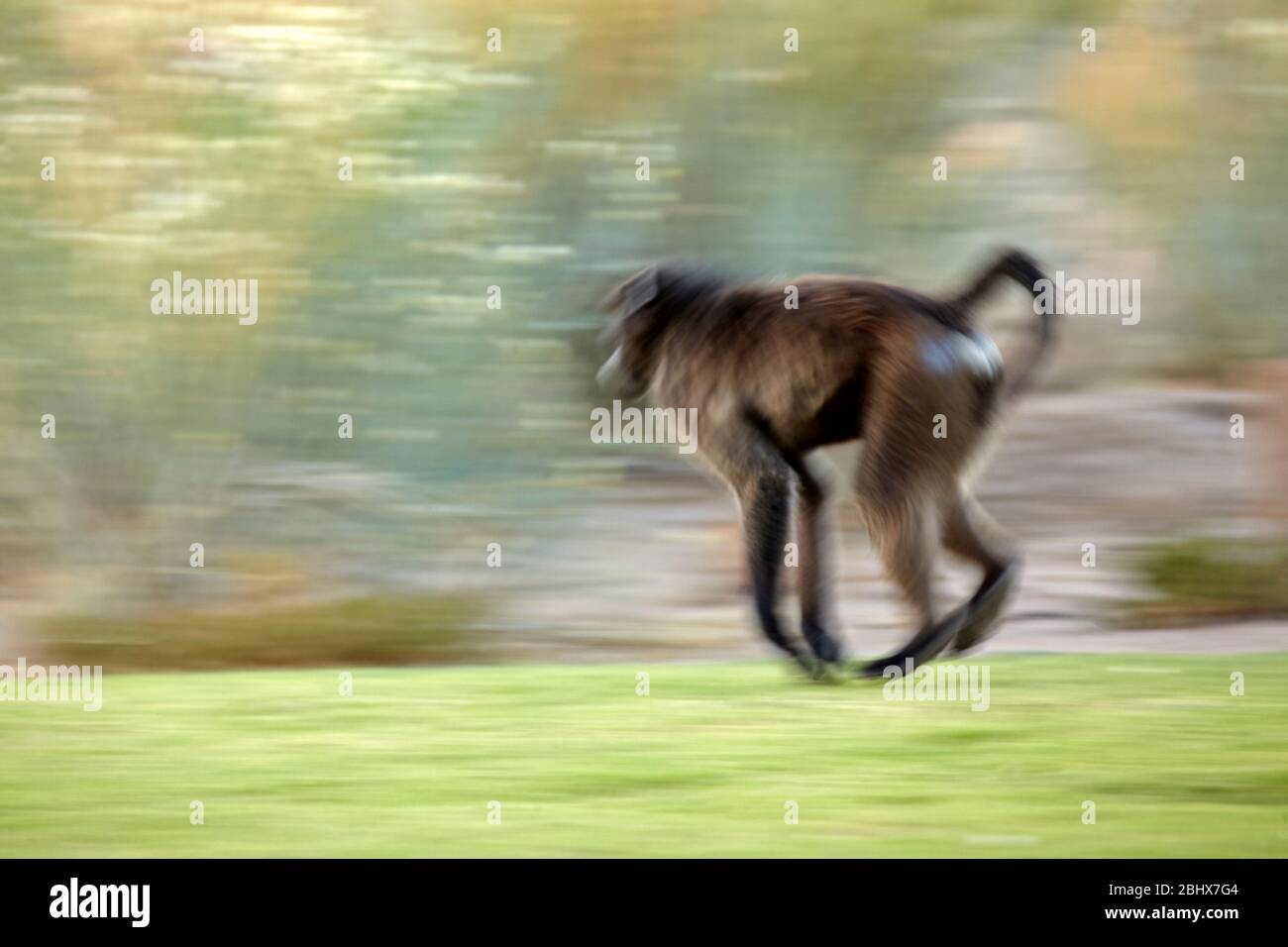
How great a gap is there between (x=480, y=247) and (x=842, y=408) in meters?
3.65

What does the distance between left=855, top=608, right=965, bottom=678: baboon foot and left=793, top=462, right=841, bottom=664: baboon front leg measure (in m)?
0.21

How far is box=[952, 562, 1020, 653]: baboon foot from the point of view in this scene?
20.3ft

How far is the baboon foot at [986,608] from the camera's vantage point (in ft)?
20.3

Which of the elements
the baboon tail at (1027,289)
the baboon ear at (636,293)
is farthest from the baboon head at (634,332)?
the baboon tail at (1027,289)

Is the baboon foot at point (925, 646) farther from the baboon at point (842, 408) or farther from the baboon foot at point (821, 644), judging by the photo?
the baboon foot at point (821, 644)

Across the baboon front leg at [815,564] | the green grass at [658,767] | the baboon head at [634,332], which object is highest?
the baboon head at [634,332]

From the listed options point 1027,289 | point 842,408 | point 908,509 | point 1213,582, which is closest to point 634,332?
point 842,408

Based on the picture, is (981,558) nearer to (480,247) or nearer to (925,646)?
(925,646)

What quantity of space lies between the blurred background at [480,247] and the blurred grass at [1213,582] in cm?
2

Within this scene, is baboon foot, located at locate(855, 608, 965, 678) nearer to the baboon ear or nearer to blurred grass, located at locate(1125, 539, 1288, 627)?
the baboon ear

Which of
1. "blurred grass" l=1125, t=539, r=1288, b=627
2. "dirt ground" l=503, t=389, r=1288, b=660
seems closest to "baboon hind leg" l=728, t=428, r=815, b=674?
"dirt ground" l=503, t=389, r=1288, b=660

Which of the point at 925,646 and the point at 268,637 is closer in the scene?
the point at 925,646

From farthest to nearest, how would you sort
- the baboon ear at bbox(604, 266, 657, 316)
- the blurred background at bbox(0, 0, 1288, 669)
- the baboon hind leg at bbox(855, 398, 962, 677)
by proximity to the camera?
the blurred background at bbox(0, 0, 1288, 669) < the baboon ear at bbox(604, 266, 657, 316) < the baboon hind leg at bbox(855, 398, 962, 677)

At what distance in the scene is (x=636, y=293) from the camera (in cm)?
648
